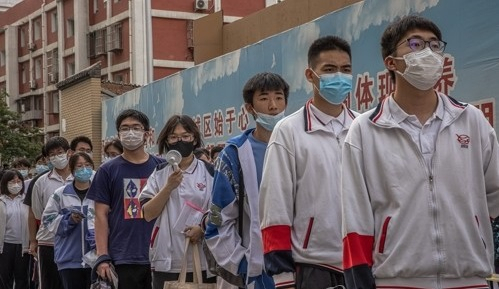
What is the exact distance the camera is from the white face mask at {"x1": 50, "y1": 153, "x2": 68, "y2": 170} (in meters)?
10.4

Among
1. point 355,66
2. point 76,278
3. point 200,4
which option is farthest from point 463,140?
point 200,4

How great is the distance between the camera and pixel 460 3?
9133mm

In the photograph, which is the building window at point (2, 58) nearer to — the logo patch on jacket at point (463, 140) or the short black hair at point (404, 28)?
the short black hair at point (404, 28)

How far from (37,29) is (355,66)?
44.6 m

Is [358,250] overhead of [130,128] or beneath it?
beneath

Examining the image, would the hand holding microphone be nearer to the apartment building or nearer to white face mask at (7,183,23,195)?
white face mask at (7,183,23,195)

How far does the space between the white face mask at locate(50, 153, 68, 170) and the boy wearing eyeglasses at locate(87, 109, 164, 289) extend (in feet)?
9.87

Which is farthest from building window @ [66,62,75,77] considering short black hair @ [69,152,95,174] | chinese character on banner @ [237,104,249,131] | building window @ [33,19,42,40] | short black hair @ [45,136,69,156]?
short black hair @ [69,152,95,174]

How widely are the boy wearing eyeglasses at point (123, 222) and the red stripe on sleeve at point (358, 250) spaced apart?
357 cm

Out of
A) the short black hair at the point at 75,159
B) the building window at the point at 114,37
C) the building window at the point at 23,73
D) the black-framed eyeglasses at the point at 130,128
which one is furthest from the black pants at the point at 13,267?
the building window at the point at 23,73

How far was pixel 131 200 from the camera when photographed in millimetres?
7320

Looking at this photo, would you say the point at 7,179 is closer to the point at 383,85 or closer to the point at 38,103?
the point at 383,85

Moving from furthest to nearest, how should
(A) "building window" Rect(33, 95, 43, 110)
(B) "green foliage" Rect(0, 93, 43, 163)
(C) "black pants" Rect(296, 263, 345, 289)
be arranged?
(A) "building window" Rect(33, 95, 43, 110)
(B) "green foliage" Rect(0, 93, 43, 163)
(C) "black pants" Rect(296, 263, 345, 289)

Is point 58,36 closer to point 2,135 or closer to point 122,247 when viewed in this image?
point 2,135
